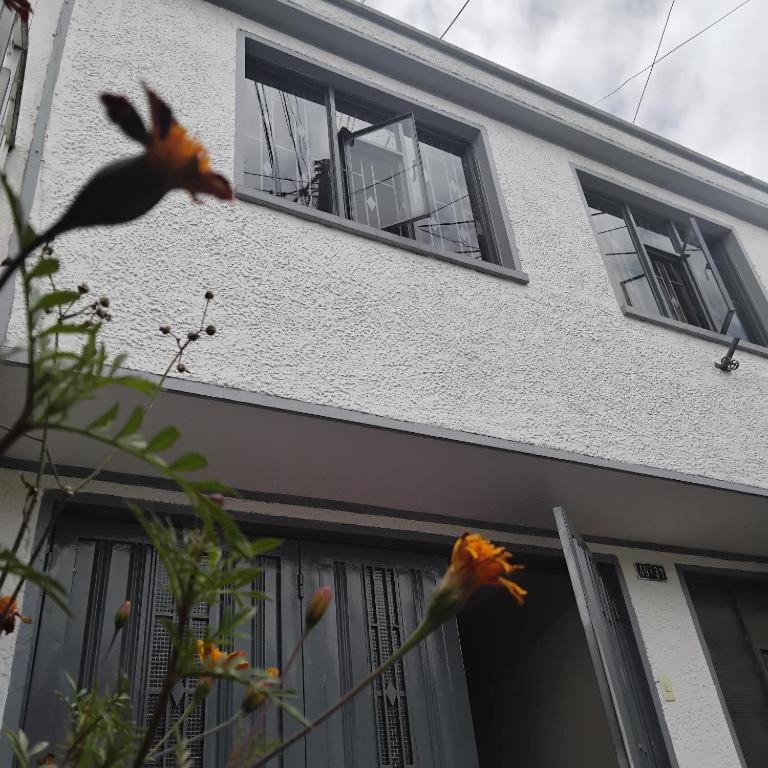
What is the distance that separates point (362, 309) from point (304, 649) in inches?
64.2

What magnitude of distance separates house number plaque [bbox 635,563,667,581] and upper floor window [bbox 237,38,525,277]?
207cm

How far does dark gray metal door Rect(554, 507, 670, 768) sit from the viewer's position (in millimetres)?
2936

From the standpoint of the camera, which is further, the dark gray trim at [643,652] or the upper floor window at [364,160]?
the upper floor window at [364,160]

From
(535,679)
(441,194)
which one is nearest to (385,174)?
(441,194)

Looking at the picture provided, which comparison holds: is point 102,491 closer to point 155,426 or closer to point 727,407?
point 155,426

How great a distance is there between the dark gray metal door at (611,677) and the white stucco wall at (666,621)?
12 cm

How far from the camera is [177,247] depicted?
10.6ft

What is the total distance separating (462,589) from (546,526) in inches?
135

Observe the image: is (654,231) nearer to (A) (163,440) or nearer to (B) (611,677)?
(B) (611,677)

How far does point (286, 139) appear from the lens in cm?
462

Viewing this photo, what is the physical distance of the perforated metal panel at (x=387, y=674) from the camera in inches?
128

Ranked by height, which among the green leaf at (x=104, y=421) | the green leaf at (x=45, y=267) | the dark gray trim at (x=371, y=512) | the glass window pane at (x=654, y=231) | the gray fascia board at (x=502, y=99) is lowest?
the green leaf at (x=104, y=421)

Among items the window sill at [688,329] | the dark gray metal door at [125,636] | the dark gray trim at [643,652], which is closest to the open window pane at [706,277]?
the window sill at [688,329]

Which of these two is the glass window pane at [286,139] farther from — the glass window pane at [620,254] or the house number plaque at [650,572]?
the house number plaque at [650,572]
